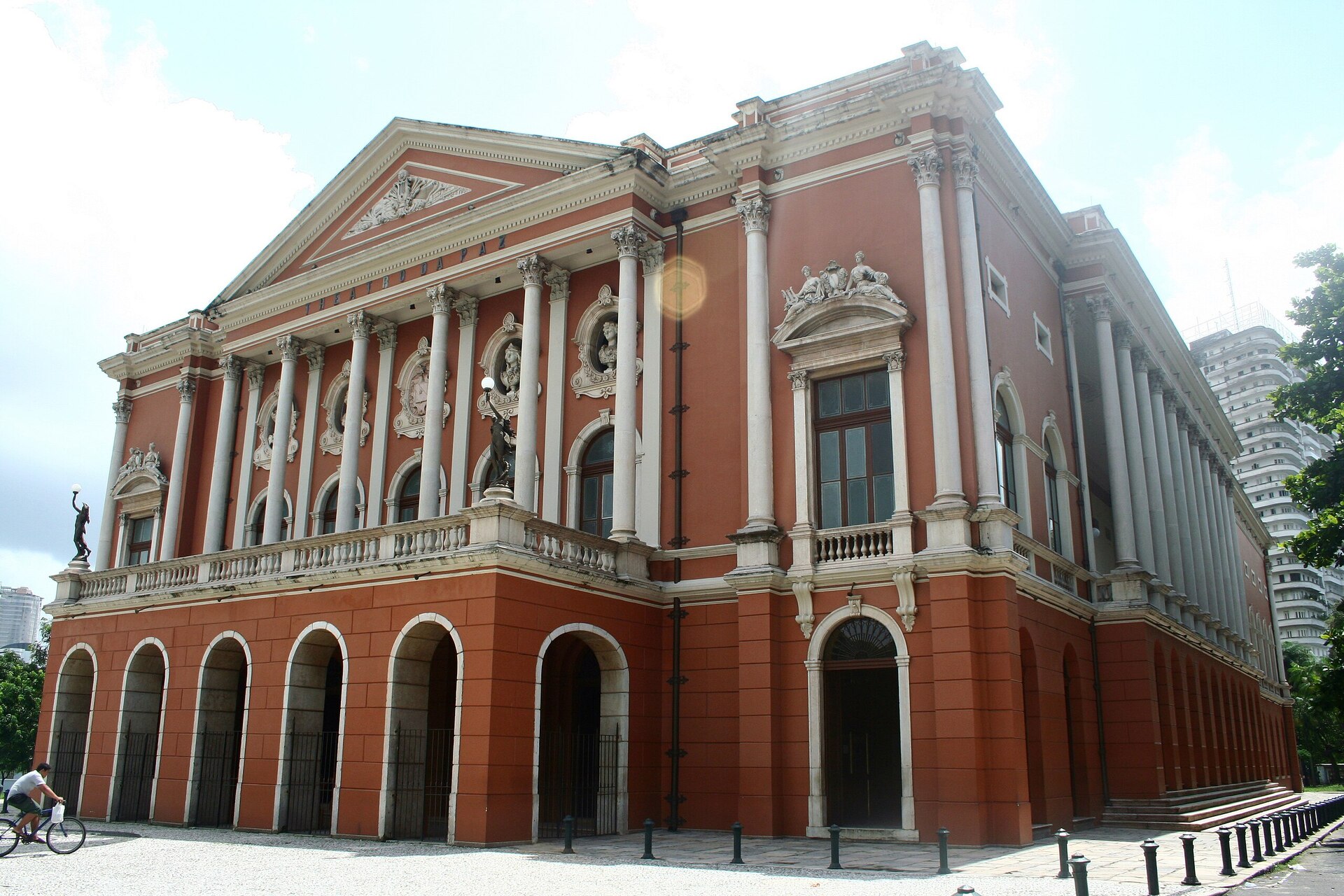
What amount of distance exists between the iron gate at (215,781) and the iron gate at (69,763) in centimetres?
448

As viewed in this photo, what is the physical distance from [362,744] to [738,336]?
11.0m

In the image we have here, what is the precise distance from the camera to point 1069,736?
Result: 23906 mm

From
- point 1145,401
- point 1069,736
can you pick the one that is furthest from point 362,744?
point 1145,401

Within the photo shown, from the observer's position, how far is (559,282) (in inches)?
1029

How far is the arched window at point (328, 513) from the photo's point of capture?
97.1ft

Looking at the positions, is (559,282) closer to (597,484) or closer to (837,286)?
(597,484)

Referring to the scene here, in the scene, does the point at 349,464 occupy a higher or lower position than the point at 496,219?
lower

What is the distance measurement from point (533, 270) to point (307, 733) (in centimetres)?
1121

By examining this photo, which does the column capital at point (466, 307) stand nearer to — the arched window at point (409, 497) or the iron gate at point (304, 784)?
the arched window at point (409, 497)

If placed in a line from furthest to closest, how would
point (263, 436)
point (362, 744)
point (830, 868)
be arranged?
point (263, 436)
point (362, 744)
point (830, 868)

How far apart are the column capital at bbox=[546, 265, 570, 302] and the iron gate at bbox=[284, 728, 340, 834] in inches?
432

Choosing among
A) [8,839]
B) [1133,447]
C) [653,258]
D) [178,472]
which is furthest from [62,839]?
[1133,447]

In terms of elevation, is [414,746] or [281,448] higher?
[281,448]

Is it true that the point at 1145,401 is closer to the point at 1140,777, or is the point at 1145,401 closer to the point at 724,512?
the point at 1140,777
